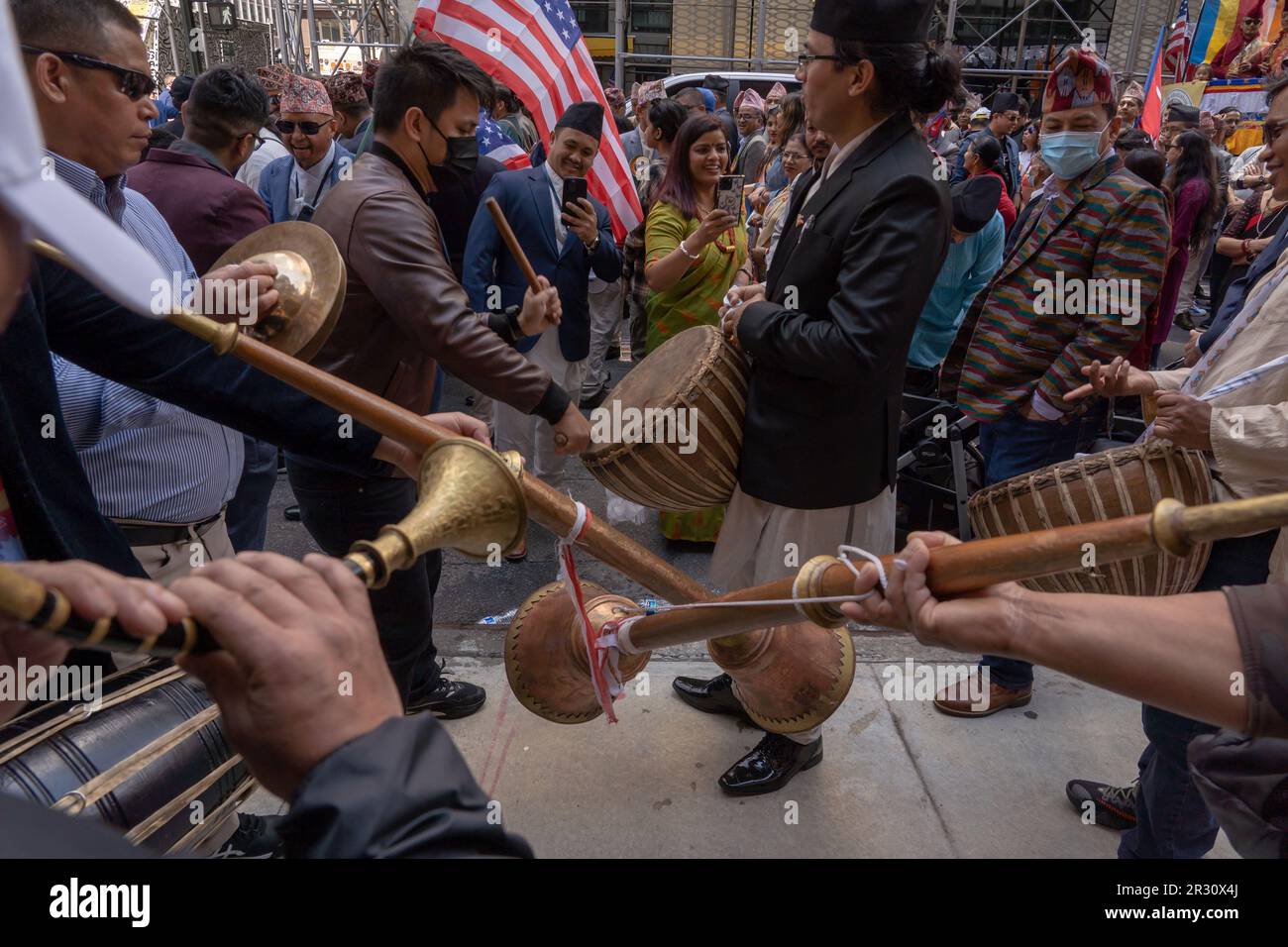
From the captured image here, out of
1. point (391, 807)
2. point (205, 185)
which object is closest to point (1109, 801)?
point (391, 807)

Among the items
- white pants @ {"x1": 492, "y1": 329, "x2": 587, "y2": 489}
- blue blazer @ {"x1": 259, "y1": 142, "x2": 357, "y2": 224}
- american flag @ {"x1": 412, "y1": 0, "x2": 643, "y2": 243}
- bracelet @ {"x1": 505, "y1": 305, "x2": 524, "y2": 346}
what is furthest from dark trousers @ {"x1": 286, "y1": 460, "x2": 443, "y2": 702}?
blue blazer @ {"x1": 259, "y1": 142, "x2": 357, "y2": 224}

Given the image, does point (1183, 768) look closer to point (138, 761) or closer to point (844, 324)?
point (844, 324)

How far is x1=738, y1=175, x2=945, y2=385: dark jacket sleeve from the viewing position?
2.06 m

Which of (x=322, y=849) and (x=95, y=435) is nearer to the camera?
(x=322, y=849)

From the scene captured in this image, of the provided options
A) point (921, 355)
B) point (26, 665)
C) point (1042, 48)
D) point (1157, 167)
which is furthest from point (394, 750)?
point (1042, 48)

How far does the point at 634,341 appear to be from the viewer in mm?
5074

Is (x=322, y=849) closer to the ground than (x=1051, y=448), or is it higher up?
higher up

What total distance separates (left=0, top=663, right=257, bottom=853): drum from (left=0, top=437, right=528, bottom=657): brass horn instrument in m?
0.55

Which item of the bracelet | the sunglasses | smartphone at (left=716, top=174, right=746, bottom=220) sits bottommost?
the bracelet

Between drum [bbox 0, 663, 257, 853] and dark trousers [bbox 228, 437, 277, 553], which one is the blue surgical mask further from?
drum [bbox 0, 663, 257, 853]

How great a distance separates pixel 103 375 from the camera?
170 cm

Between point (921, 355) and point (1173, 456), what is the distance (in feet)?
8.36

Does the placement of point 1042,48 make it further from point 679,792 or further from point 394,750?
point 394,750

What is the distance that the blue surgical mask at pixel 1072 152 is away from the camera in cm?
290
